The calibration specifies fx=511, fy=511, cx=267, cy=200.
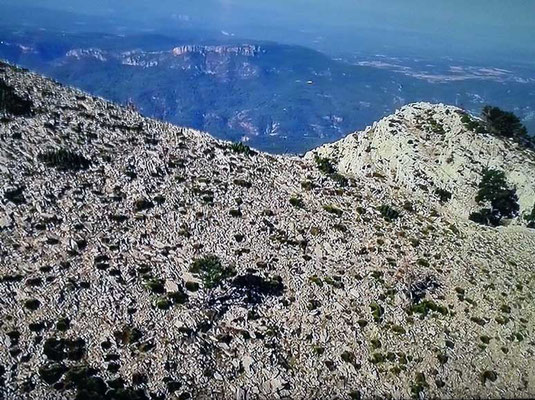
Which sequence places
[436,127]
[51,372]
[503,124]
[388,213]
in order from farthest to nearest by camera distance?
[436,127], [503,124], [388,213], [51,372]

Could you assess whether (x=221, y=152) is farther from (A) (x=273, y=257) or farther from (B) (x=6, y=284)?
(B) (x=6, y=284)

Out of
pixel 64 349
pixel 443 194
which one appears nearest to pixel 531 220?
pixel 443 194

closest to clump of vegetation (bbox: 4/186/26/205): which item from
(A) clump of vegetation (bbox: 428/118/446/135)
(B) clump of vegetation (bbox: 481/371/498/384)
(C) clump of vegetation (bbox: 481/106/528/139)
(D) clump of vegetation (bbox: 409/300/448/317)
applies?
(D) clump of vegetation (bbox: 409/300/448/317)

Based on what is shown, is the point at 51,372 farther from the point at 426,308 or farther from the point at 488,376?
the point at 488,376

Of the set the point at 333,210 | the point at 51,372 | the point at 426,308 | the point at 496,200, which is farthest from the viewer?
the point at 496,200

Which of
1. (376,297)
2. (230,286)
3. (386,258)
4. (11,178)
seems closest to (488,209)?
(386,258)

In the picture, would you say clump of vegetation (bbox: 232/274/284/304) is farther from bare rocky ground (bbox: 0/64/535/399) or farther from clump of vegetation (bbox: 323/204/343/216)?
clump of vegetation (bbox: 323/204/343/216)
